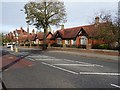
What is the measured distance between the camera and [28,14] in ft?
196

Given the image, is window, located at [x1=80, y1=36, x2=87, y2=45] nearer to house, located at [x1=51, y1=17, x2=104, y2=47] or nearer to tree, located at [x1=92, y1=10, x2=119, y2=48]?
house, located at [x1=51, y1=17, x2=104, y2=47]

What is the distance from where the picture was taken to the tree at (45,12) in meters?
58.2

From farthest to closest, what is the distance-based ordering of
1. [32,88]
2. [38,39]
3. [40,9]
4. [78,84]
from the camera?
[38,39], [40,9], [78,84], [32,88]

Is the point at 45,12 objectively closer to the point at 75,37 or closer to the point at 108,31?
the point at 75,37

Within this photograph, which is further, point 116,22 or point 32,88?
point 116,22

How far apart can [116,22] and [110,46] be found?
374cm

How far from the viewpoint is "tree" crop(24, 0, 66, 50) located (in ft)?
191

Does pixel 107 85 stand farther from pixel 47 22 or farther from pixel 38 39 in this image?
pixel 38 39

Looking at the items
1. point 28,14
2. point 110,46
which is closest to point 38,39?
point 28,14

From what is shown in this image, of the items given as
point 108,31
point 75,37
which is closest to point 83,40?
point 75,37

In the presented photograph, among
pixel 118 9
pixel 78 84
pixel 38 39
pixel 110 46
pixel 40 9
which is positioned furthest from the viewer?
pixel 38 39

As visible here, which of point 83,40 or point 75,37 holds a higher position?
point 75,37

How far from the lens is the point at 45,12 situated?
193 feet

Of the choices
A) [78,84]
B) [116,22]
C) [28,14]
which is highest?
[28,14]
